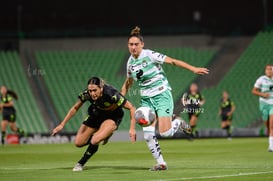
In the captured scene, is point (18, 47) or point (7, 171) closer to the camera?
point (7, 171)

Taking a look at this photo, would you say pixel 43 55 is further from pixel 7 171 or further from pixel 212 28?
pixel 7 171

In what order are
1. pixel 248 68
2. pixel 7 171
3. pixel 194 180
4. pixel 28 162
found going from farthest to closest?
pixel 248 68 < pixel 28 162 < pixel 7 171 < pixel 194 180

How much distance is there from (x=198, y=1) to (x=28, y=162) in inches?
930

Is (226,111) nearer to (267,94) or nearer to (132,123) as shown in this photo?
(267,94)

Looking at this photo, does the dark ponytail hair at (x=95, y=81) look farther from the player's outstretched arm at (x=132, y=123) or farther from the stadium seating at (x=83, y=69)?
the stadium seating at (x=83, y=69)

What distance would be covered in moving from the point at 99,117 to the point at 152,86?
134 cm

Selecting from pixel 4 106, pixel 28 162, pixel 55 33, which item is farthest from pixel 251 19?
pixel 28 162

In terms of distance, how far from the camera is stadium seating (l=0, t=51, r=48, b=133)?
122ft

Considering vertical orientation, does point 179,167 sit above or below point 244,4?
below

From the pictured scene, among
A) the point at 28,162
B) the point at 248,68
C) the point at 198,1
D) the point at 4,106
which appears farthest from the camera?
the point at 198,1

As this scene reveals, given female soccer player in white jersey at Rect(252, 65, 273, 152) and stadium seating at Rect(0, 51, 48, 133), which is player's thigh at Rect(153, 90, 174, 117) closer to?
female soccer player in white jersey at Rect(252, 65, 273, 152)

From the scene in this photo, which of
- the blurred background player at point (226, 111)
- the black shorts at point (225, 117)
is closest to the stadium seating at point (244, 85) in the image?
the blurred background player at point (226, 111)

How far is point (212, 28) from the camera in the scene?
41000mm

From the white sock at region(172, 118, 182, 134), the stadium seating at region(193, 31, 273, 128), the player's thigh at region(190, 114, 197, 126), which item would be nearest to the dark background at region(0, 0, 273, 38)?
the stadium seating at region(193, 31, 273, 128)
